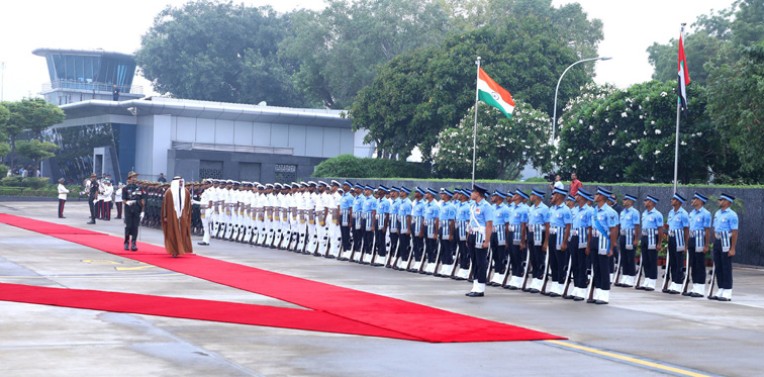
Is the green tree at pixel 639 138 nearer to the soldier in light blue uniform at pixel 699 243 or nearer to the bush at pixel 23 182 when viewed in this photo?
the soldier in light blue uniform at pixel 699 243

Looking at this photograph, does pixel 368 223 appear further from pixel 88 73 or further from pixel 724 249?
pixel 88 73

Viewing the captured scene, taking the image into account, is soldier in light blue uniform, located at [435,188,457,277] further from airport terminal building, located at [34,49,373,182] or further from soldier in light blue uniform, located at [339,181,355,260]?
airport terminal building, located at [34,49,373,182]

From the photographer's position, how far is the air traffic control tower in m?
104

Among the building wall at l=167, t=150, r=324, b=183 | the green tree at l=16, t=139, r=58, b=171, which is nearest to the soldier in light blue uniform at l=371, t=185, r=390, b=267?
the building wall at l=167, t=150, r=324, b=183

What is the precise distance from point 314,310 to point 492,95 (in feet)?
47.6

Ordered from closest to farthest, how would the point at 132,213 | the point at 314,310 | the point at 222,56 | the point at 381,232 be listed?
the point at 314,310 < the point at 381,232 < the point at 132,213 < the point at 222,56

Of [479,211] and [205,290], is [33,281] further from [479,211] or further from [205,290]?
[479,211]

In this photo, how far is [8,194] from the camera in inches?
2232

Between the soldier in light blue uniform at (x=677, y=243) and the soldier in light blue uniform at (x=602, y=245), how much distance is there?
214 cm

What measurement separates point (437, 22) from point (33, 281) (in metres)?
54.6

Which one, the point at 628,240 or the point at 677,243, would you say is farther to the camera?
the point at 628,240

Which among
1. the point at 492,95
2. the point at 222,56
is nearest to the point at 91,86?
the point at 222,56

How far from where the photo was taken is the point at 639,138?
3784 centimetres

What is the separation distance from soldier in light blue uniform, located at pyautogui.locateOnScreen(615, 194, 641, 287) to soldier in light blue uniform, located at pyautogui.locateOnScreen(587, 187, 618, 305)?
218 cm
